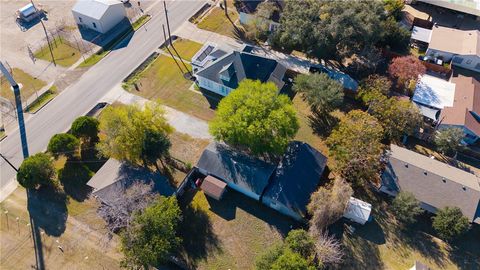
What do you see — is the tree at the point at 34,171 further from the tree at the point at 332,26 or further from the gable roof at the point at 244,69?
the tree at the point at 332,26

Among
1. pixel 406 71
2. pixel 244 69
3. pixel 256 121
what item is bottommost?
pixel 256 121

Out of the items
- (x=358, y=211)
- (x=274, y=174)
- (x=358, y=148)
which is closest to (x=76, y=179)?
(x=274, y=174)

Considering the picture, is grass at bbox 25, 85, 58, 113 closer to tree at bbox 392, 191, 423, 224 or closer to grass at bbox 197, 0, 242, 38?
grass at bbox 197, 0, 242, 38

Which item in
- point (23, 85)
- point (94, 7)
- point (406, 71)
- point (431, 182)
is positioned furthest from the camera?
point (94, 7)

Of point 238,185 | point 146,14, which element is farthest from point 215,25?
point 238,185

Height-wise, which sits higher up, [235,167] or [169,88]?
[169,88]

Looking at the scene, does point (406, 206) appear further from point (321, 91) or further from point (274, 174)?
→ point (321, 91)

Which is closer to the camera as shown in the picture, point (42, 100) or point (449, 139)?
point (449, 139)

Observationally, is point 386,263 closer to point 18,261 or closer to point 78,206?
point 78,206
